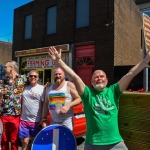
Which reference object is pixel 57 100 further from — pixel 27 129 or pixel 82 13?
pixel 82 13

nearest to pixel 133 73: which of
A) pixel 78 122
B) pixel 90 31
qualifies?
pixel 78 122

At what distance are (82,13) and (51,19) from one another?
3.03 meters

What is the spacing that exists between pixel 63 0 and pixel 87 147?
14354mm

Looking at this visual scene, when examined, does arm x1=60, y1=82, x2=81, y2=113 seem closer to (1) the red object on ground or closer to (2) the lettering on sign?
(1) the red object on ground

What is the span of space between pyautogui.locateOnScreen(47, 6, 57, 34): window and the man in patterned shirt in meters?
12.8

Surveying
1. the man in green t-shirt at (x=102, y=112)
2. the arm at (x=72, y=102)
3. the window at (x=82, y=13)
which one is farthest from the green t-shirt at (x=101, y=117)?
the window at (x=82, y=13)

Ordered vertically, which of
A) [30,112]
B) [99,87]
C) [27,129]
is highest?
[99,87]

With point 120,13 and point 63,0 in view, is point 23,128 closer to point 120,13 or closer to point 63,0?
point 120,13

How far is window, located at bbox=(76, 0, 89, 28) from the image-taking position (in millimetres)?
14430

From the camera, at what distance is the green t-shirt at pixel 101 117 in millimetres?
2662

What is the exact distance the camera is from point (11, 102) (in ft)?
12.8

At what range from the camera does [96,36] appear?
44.8ft

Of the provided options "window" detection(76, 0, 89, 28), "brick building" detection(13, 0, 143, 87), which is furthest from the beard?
"window" detection(76, 0, 89, 28)

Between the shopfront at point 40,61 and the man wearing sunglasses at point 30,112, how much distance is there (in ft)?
35.7
